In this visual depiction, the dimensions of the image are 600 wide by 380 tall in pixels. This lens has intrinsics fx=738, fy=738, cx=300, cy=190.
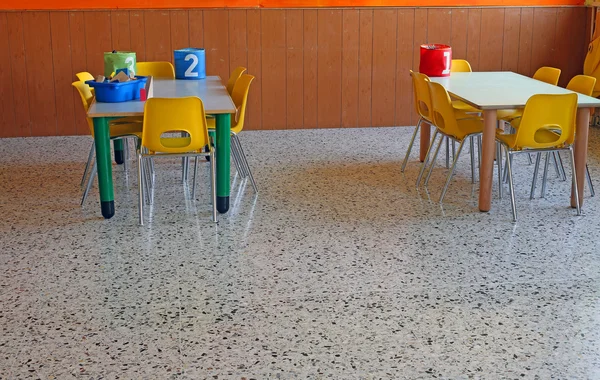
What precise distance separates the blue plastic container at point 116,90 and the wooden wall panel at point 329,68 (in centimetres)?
277

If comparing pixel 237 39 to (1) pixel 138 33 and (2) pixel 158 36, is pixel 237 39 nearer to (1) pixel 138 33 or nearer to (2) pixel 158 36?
(2) pixel 158 36

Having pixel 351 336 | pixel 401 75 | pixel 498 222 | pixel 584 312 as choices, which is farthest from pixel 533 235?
pixel 401 75

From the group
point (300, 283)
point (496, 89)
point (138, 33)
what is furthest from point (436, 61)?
point (138, 33)

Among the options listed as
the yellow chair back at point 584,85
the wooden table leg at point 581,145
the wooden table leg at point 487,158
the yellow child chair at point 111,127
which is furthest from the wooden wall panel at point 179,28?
the wooden table leg at point 581,145

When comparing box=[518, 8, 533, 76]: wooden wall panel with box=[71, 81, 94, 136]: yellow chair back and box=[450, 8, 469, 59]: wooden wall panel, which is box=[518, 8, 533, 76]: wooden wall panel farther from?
box=[71, 81, 94, 136]: yellow chair back

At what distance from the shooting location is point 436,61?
5.47 m

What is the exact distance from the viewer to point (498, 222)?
4.39 metres

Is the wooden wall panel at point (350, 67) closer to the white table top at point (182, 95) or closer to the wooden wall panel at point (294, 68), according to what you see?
the wooden wall panel at point (294, 68)

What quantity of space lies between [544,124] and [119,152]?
3.14 m

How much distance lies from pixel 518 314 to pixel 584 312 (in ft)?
0.96

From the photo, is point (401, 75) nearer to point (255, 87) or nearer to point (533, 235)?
point (255, 87)

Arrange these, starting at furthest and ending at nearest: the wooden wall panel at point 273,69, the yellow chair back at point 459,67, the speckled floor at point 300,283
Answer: the wooden wall panel at point 273,69
the yellow chair back at point 459,67
the speckled floor at point 300,283

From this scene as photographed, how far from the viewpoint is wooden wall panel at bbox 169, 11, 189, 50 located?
266 inches

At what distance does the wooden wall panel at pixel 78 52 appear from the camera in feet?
21.7
